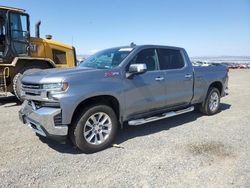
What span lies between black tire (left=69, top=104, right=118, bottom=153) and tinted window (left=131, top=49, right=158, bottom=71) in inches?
51.4

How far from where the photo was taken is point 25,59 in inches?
384

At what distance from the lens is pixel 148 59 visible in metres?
6.07

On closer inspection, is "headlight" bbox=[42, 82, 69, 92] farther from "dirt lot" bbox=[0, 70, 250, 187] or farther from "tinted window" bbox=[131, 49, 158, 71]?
"tinted window" bbox=[131, 49, 158, 71]

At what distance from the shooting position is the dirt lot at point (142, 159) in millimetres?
3865

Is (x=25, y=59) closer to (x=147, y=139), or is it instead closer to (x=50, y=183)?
(x=147, y=139)

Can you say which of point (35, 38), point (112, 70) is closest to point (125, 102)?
point (112, 70)

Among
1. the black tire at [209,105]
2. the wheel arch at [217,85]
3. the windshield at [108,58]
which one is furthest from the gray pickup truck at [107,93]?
the wheel arch at [217,85]

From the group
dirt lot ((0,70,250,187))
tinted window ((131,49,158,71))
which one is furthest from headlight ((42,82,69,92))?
tinted window ((131,49,158,71))

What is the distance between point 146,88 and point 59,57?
6.60 metres

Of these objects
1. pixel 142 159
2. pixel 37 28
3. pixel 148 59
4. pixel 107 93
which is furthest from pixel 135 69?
pixel 37 28

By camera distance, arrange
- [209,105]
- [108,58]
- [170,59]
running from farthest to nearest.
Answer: [209,105]
[170,59]
[108,58]

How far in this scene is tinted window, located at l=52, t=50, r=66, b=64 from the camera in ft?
36.7

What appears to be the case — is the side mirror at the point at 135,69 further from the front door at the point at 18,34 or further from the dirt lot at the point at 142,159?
the front door at the point at 18,34

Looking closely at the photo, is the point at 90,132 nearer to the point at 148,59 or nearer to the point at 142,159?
the point at 142,159
